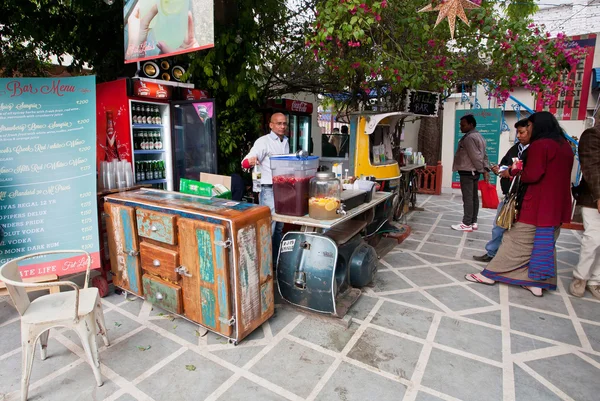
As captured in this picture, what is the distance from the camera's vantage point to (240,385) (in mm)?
2227

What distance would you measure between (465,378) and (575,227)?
5057mm

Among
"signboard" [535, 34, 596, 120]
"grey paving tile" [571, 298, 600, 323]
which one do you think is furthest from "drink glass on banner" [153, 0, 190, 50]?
"signboard" [535, 34, 596, 120]

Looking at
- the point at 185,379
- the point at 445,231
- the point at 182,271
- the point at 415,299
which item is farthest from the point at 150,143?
the point at 445,231

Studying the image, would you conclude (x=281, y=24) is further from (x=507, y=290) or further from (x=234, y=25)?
(x=507, y=290)

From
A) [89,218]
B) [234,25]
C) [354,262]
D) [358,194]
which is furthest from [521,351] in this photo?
[234,25]

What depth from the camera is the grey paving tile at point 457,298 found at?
3308 mm

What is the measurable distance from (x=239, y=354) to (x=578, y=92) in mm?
13393

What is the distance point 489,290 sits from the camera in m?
3.63

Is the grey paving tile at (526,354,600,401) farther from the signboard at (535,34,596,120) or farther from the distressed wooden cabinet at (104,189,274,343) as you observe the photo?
the signboard at (535,34,596,120)

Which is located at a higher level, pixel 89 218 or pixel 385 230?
pixel 89 218

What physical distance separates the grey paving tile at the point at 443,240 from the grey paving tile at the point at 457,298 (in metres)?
1.57

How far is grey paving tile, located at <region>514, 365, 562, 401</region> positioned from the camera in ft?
7.00

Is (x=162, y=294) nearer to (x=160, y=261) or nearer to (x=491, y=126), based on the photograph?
(x=160, y=261)

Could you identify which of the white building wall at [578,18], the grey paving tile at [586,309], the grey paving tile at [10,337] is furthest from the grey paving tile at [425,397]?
the white building wall at [578,18]
